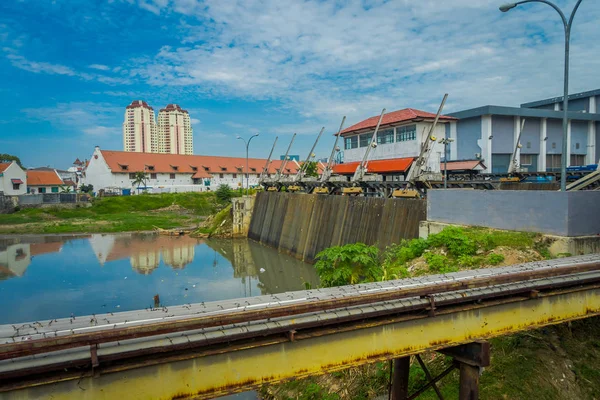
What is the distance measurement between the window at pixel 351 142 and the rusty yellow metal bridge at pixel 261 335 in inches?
1594

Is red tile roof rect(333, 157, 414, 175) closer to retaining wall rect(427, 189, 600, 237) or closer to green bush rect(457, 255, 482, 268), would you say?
retaining wall rect(427, 189, 600, 237)

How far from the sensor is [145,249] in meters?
37.2

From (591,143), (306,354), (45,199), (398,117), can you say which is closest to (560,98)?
(591,143)

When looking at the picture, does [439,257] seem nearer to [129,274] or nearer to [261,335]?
[261,335]

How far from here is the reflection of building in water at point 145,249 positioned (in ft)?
102

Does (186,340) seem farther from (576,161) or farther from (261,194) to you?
(576,161)

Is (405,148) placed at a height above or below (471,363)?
above

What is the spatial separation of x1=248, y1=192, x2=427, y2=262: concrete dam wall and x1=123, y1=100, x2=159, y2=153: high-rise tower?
130 metres

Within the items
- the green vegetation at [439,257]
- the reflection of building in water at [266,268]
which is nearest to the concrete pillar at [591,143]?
the reflection of building in water at [266,268]

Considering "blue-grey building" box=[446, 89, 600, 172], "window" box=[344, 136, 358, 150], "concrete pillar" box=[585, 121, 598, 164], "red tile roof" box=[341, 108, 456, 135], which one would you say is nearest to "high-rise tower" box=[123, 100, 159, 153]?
"window" box=[344, 136, 358, 150]

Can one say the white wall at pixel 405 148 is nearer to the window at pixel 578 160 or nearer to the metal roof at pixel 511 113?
the metal roof at pixel 511 113

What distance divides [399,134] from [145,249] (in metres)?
26.5

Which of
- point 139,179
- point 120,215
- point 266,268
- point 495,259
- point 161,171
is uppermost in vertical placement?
point 161,171

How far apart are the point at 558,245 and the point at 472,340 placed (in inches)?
299
